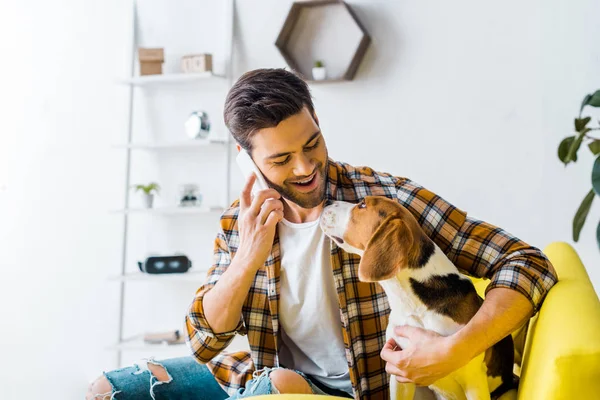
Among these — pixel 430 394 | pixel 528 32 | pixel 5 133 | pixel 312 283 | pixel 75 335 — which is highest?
pixel 528 32

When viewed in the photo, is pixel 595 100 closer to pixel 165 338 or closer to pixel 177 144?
pixel 177 144

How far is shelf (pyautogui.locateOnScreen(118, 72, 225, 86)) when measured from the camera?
11.8 ft

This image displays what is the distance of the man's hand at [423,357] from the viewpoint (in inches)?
49.2

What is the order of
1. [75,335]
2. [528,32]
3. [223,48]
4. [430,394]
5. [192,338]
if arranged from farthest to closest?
[75,335], [223,48], [528,32], [192,338], [430,394]

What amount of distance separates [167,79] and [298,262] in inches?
89.1

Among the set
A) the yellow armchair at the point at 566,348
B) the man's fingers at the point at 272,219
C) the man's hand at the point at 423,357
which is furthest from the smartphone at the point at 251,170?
the yellow armchair at the point at 566,348

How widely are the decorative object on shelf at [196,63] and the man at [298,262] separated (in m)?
1.98

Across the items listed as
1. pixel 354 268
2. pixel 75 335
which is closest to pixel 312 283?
pixel 354 268

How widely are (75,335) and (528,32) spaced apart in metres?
3.00

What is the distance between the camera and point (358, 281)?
1.64 meters

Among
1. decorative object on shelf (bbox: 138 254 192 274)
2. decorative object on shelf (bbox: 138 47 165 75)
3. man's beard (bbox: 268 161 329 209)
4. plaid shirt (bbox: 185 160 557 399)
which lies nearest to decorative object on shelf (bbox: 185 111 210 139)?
decorative object on shelf (bbox: 138 47 165 75)

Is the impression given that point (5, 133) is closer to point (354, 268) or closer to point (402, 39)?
point (402, 39)

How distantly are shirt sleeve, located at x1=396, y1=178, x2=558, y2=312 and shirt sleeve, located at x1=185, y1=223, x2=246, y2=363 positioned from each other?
1.67ft

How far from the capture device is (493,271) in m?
1.48
